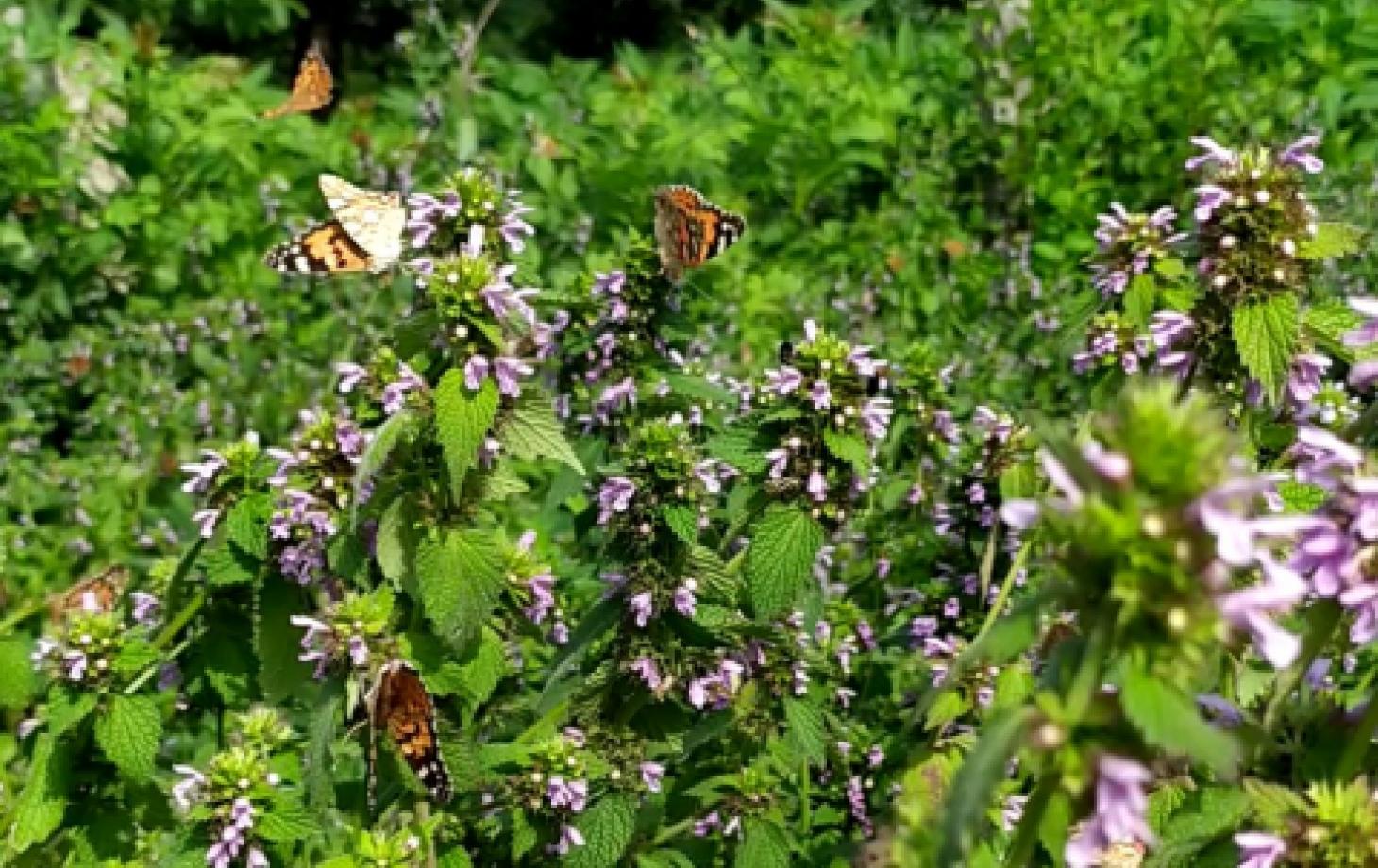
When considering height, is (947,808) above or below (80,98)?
above

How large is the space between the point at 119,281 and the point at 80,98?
97cm

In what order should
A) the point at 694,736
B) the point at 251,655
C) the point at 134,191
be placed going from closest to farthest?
the point at 694,736
the point at 251,655
the point at 134,191

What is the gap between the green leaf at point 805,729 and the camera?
88.1 inches

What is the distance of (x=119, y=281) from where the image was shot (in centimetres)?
575

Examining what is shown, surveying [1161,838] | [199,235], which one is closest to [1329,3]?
[199,235]

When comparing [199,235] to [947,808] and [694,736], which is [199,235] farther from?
[947,808]

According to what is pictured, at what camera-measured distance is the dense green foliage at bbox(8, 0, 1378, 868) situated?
1193 millimetres

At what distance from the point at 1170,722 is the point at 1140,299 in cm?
121

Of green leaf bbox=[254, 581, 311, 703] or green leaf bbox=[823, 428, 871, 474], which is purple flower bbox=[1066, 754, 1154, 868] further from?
green leaf bbox=[254, 581, 311, 703]

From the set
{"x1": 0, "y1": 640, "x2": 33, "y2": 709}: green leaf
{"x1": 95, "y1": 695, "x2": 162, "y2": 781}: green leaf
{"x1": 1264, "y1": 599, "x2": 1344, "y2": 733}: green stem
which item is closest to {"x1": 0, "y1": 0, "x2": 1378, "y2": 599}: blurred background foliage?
{"x1": 0, "y1": 640, "x2": 33, "y2": 709}: green leaf

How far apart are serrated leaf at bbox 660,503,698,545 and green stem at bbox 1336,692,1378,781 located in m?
1.02

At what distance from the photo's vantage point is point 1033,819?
3.65 feet

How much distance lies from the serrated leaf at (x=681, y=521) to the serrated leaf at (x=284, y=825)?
58 centimetres

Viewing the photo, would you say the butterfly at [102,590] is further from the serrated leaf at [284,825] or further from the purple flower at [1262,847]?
the purple flower at [1262,847]
